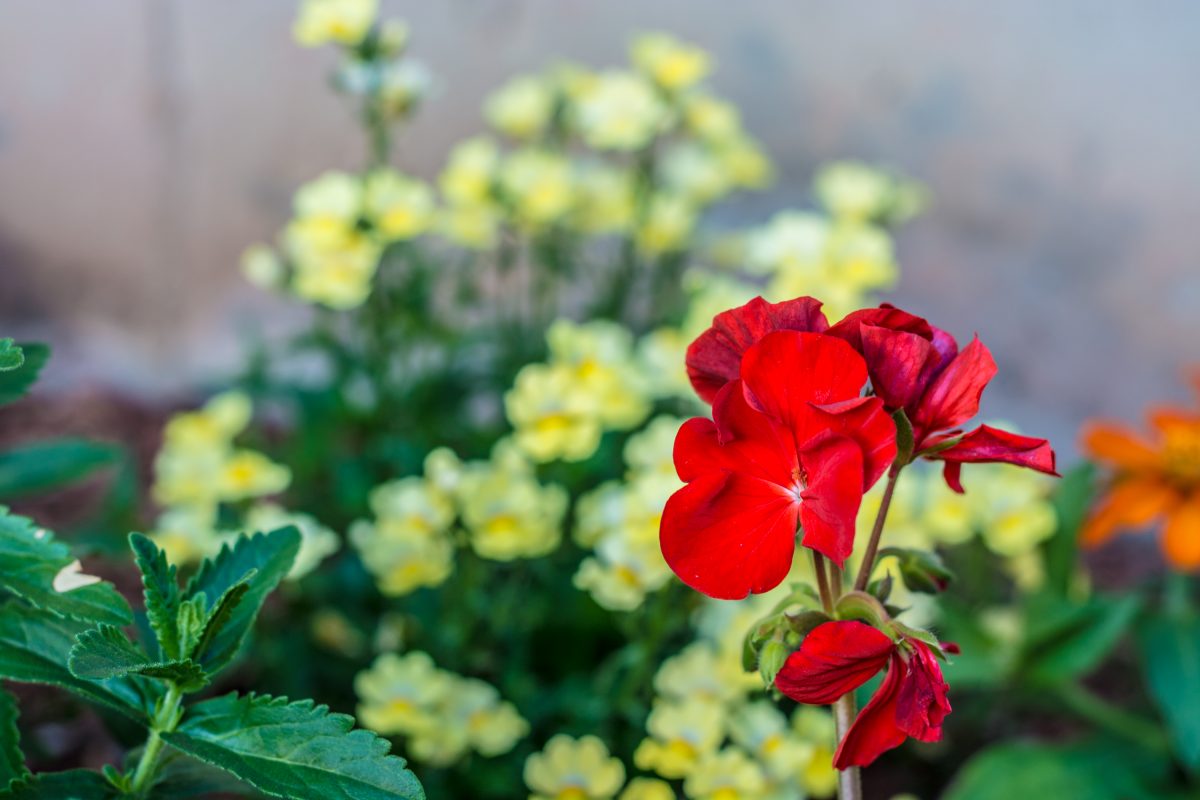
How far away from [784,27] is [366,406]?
35.7 inches

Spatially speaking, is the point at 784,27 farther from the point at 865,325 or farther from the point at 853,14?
the point at 865,325

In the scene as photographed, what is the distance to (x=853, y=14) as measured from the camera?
1.98m

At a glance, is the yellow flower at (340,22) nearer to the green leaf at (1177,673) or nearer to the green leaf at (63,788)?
the green leaf at (63,788)

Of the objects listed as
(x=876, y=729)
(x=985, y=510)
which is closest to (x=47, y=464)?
(x=876, y=729)

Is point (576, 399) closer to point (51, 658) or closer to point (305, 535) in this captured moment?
point (305, 535)

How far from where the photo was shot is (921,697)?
0.53m

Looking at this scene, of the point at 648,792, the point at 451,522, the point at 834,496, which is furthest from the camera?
the point at 451,522

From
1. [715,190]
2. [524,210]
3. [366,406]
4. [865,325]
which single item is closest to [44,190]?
[366,406]

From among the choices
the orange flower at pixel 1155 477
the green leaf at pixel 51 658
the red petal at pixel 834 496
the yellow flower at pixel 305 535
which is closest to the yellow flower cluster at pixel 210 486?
the yellow flower at pixel 305 535

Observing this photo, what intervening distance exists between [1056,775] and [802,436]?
2.81ft

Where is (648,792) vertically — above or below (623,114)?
below

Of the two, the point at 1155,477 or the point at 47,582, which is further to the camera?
the point at 1155,477

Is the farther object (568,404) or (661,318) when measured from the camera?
(661,318)

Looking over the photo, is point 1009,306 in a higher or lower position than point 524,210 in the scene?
higher
